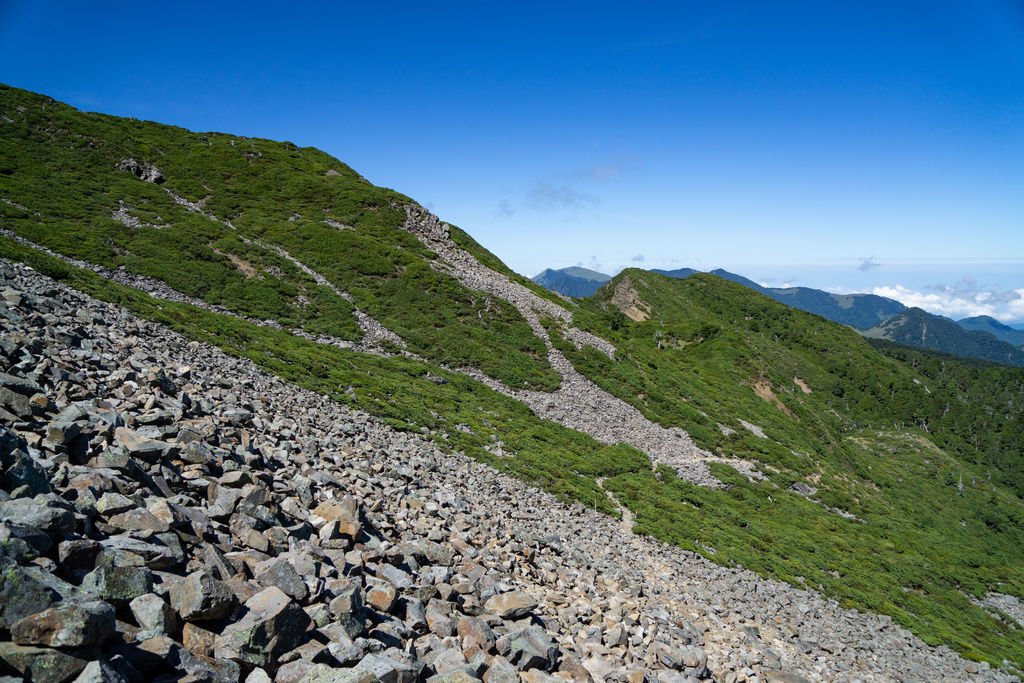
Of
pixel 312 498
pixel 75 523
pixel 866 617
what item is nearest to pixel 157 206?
pixel 312 498

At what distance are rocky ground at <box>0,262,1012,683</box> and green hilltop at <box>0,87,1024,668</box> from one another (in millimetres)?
5182

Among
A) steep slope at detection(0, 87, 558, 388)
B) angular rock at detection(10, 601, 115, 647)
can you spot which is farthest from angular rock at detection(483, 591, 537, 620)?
steep slope at detection(0, 87, 558, 388)

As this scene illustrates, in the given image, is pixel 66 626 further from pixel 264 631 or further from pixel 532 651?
pixel 532 651

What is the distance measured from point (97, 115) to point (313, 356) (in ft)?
286

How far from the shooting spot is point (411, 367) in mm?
40125

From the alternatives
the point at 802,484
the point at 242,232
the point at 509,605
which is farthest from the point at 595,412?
the point at 242,232

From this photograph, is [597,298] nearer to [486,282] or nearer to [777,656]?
[486,282]

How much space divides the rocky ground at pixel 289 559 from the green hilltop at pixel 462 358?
5.18m

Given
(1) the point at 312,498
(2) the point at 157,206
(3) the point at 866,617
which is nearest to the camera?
(1) the point at 312,498

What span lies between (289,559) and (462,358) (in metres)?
38.5

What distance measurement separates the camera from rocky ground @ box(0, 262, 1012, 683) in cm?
607

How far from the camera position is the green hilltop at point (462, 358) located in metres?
29.6

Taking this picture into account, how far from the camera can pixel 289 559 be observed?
8828mm

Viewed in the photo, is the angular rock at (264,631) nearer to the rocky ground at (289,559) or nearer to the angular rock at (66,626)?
the rocky ground at (289,559)
